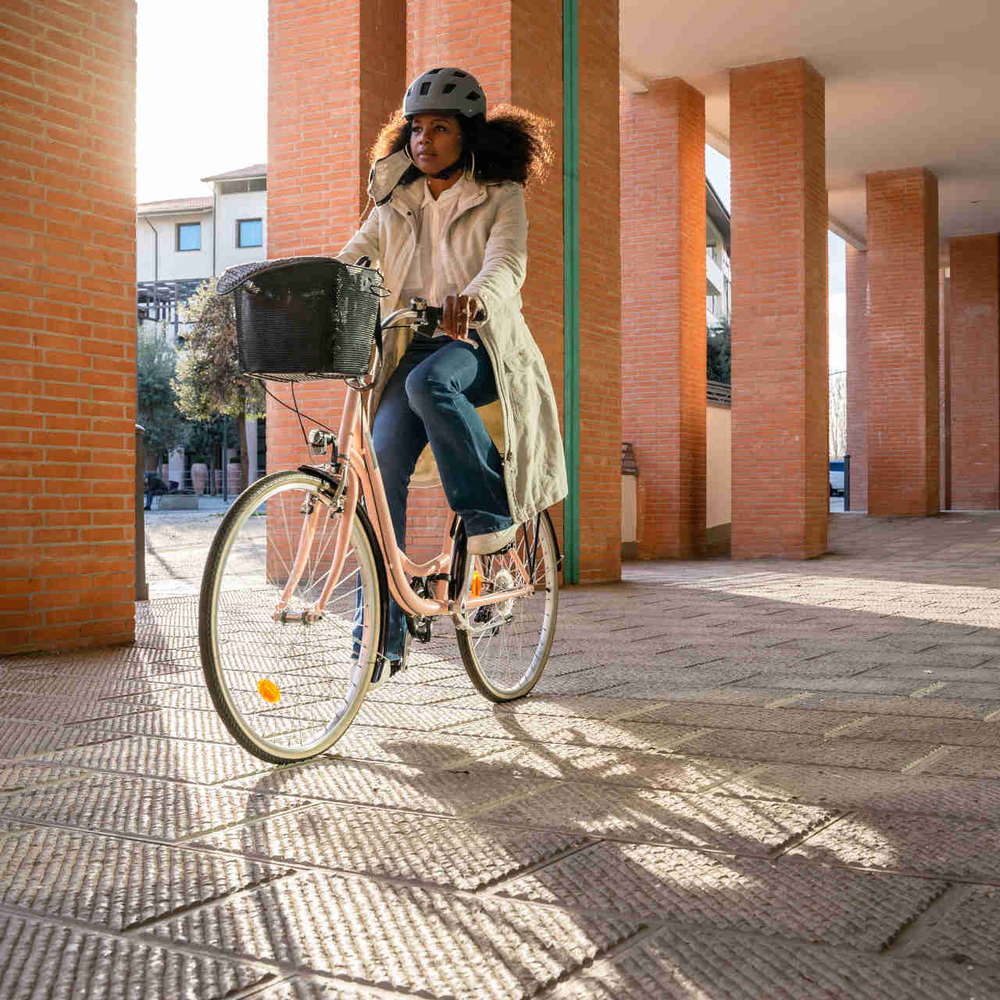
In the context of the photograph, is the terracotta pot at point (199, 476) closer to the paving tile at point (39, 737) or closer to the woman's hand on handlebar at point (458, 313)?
the paving tile at point (39, 737)

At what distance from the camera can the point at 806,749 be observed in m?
3.43

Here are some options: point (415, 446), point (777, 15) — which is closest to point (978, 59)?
point (777, 15)

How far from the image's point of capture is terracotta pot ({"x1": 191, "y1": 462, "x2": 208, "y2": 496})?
4969 centimetres

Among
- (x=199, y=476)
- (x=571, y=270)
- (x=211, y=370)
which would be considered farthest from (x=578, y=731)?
(x=199, y=476)

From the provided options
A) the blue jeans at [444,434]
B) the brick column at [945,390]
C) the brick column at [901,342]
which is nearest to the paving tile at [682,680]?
the blue jeans at [444,434]

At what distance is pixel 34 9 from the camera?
5.29 meters

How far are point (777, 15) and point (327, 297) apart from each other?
12.2 metres

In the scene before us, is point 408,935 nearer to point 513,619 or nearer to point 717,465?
point 513,619

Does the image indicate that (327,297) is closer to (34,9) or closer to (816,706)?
(816,706)

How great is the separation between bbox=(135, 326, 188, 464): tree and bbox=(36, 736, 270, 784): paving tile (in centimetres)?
3799

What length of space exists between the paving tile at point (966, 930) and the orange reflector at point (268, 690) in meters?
1.66

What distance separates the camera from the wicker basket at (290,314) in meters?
2.92

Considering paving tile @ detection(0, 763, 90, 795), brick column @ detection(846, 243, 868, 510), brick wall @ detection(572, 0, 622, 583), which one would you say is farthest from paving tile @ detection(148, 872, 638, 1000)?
brick column @ detection(846, 243, 868, 510)

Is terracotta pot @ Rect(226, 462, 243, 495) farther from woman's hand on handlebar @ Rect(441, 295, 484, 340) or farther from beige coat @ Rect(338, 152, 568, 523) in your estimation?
woman's hand on handlebar @ Rect(441, 295, 484, 340)
